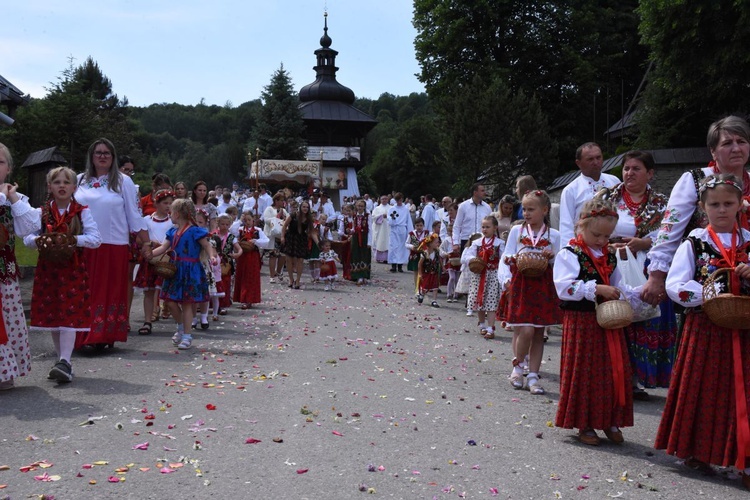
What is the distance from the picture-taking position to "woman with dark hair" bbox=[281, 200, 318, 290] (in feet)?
64.5

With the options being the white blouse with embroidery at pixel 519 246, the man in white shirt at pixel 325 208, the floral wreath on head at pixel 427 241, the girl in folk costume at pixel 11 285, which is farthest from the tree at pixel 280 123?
the girl in folk costume at pixel 11 285

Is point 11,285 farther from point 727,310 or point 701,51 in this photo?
point 701,51

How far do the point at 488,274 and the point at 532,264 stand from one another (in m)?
4.40

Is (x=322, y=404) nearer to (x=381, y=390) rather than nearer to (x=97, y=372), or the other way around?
(x=381, y=390)

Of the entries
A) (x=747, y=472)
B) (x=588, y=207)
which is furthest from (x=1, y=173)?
(x=747, y=472)

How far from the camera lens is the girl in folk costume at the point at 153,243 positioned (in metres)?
11.9

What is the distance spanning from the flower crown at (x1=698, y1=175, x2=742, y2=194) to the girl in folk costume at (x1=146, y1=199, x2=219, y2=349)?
6.76 m

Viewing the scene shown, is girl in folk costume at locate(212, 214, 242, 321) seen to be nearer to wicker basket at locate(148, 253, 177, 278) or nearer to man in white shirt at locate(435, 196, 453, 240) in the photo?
wicker basket at locate(148, 253, 177, 278)

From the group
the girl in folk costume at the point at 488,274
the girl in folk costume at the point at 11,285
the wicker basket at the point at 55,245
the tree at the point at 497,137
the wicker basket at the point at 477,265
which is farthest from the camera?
the tree at the point at 497,137

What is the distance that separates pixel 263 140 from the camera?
201 feet

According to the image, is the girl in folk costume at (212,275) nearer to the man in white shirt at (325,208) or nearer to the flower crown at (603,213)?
the flower crown at (603,213)

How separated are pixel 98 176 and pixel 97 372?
237cm

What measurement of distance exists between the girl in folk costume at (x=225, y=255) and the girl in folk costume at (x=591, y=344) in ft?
27.4

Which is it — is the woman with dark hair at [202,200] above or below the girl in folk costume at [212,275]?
above
